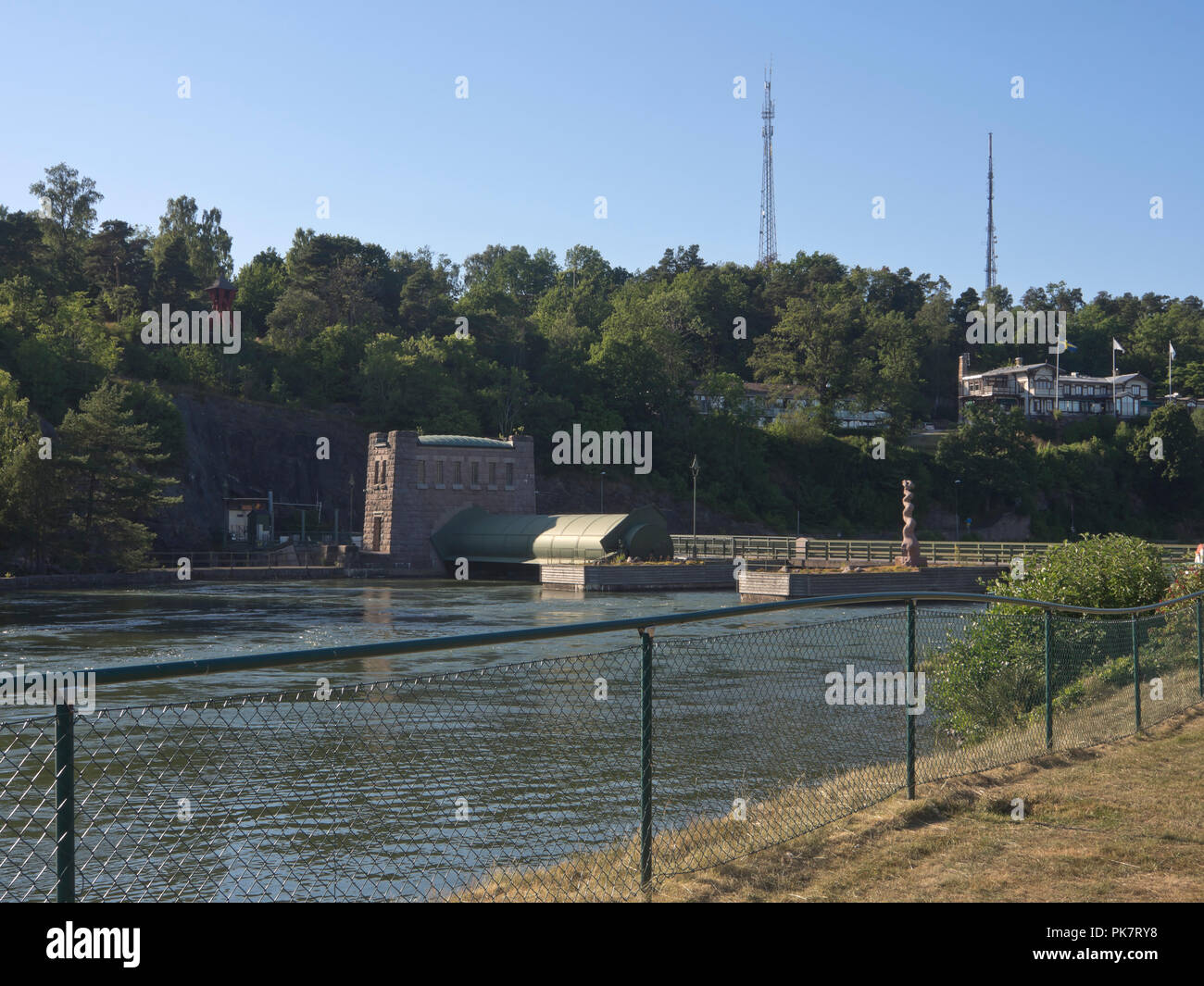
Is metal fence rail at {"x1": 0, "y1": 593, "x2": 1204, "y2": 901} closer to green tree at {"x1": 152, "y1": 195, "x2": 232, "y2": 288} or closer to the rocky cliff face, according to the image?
the rocky cliff face

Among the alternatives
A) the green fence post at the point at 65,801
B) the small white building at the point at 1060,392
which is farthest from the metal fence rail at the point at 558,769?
the small white building at the point at 1060,392

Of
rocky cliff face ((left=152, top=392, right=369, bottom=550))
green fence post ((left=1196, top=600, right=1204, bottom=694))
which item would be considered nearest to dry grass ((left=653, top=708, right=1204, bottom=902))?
green fence post ((left=1196, top=600, right=1204, bottom=694))

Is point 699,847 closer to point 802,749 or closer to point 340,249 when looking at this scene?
point 802,749

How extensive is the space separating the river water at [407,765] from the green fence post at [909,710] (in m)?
0.27

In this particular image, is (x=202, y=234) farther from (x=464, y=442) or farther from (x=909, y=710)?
(x=909, y=710)

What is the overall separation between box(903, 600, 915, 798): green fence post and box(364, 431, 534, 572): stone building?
63.0 m

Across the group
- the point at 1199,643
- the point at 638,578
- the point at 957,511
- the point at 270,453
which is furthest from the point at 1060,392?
the point at 1199,643

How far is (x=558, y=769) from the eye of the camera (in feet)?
52.6

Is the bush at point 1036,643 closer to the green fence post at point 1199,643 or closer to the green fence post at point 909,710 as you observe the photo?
the green fence post at point 1199,643

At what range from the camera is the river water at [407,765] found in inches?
412

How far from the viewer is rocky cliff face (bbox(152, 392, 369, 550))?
3460 inches

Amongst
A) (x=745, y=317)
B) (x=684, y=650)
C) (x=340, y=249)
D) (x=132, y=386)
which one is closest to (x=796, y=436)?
(x=745, y=317)

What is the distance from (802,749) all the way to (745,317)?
432 ft
